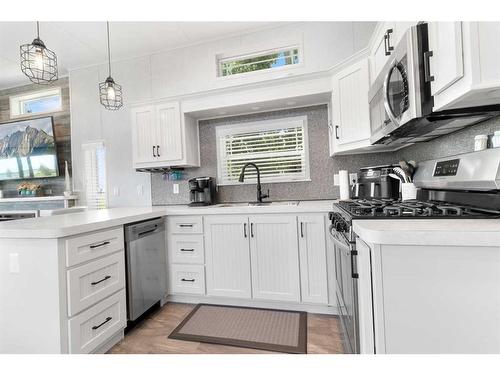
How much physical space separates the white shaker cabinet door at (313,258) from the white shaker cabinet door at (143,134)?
6.09ft

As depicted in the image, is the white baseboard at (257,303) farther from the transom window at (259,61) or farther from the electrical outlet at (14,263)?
the transom window at (259,61)

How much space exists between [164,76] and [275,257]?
2.50m

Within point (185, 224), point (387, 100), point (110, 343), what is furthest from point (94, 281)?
point (387, 100)

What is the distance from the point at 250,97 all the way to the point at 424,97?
1.61m

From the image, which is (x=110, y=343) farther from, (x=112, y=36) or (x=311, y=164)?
(x=112, y=36)

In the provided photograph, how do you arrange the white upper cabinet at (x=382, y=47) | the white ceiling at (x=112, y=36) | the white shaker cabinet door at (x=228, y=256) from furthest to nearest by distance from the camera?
the white ceiling at (x=112, y=36), the white shaker cabinet door at (x=228, y=256), the white upper cabinet at (x=382, y=47)

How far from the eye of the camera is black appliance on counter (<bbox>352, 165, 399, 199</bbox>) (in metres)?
1.85

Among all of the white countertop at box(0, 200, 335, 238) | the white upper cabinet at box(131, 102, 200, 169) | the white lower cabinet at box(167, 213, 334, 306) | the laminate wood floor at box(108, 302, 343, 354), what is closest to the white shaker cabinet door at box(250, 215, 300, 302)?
the white lower cabinet at box(167, 213, 334, 306)

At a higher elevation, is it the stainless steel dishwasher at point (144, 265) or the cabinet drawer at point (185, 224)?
the cabinet drawer at point (185, 224)

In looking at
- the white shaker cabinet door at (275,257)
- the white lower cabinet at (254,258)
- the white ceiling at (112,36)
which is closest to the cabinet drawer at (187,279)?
the white lower cabinet at (254,258)

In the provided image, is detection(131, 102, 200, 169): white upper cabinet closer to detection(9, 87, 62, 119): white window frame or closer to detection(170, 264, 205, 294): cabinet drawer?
detection(170, 264, 205, 294): cabinet drawer

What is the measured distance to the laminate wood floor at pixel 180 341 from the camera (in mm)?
1631

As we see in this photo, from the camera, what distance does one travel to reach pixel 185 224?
2.28 meters

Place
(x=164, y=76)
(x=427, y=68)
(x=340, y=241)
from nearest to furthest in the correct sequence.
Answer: (x=427, y=68) < (x=340, y=241) < (x=164, y=76)
